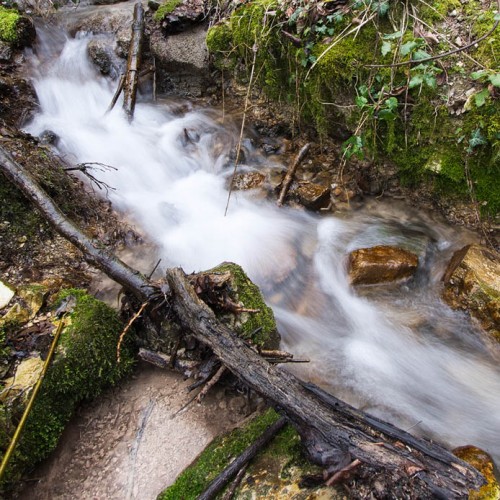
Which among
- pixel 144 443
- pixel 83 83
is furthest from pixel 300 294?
pixel 83 83

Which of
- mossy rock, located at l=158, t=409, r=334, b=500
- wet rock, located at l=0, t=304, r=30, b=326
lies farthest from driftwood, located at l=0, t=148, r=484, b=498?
wet rock, located at l=0, t=304, r=30, b=326

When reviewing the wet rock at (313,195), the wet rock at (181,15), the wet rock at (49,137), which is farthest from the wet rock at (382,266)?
the wet rock at (181,15)

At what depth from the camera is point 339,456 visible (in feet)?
6.49

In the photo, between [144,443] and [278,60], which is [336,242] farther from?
[144,443]

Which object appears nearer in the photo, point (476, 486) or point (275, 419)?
point (476, 486)

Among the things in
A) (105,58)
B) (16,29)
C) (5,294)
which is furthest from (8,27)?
(5,294)

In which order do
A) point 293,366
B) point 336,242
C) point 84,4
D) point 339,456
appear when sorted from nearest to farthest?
1. point 339,456
2. point 293,366
3. point 336,242
4. point 84,4

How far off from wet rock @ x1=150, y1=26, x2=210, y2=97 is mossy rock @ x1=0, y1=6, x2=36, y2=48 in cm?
233

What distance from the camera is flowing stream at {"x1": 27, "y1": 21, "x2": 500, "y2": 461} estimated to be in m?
3.22

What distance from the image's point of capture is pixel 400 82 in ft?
12.1

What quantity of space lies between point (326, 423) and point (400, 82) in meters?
3.31

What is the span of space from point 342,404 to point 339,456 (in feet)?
1.11

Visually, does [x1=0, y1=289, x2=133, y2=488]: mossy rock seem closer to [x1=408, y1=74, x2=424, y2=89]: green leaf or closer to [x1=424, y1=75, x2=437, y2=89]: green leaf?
[x1=408, y1=74, x2=424, y2=89]: green leaf

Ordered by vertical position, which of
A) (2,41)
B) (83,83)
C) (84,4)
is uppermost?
(84,4)
